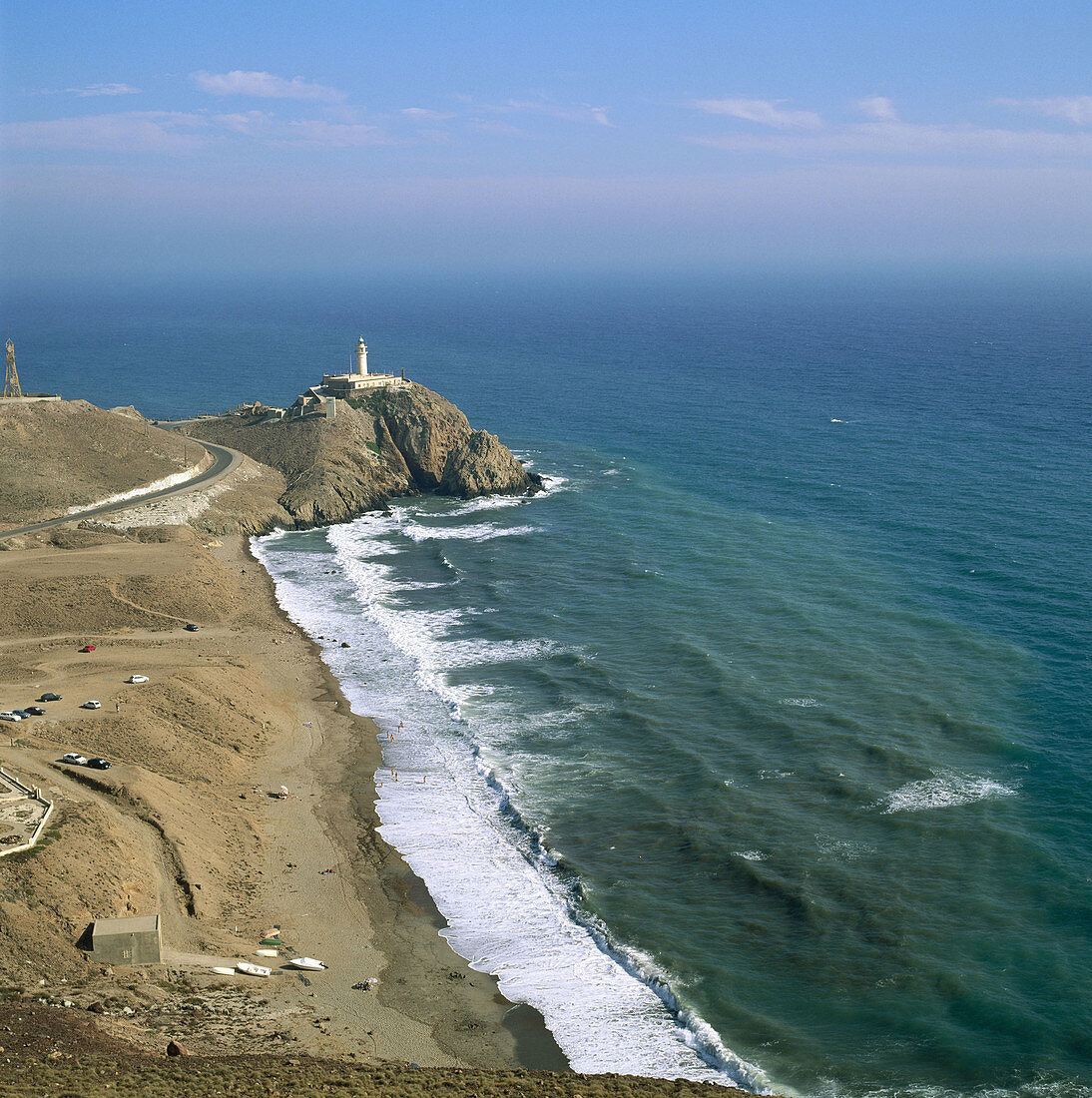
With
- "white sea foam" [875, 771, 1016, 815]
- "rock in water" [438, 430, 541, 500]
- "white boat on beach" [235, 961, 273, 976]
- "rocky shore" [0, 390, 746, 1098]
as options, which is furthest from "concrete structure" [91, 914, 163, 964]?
"rock in water" [438, 430, 541, 500]

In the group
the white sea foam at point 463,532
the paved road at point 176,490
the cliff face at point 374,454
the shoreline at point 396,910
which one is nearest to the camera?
the shoreline at point 396,910

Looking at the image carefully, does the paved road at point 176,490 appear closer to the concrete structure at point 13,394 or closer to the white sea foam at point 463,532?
the concrete structure at point 13,394

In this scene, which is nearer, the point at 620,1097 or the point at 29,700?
the point at 620,1097

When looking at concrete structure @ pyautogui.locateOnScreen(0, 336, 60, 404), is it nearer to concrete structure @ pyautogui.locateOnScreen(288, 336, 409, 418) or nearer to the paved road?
the paved road

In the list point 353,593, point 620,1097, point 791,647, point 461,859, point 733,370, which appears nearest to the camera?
point 620,1097

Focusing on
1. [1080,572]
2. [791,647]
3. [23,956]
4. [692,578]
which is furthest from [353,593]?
[1080,572]

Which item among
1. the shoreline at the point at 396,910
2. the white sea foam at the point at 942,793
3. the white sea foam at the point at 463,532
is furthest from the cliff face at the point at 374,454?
the white sea foam at the point at 942,793

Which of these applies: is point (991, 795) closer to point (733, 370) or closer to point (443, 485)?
point (443, 485)

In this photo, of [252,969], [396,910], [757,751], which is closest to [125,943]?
[252,969]
